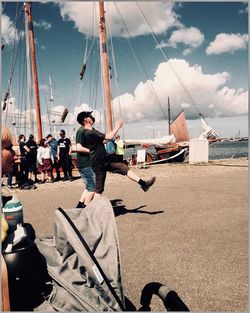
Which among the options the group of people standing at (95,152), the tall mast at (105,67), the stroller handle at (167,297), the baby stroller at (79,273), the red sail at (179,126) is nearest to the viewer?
the baby stroller at (79,273)

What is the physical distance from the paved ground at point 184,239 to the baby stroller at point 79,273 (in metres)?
0.93

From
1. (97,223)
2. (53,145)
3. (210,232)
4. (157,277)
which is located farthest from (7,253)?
(53,145)

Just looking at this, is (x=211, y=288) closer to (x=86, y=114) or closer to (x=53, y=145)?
(x=86, y=114)

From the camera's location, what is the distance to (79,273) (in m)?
2.04

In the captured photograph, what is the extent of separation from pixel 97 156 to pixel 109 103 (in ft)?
45.7

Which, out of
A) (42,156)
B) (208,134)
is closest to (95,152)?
(42,156)

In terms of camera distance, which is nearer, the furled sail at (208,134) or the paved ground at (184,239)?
the paved ground at (184,239)

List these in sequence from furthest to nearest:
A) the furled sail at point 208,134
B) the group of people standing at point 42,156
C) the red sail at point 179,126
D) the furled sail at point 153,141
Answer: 1. the red sail at point 179,126
2. the furled sail at point 208,134
3. the furled sail at point 153,141
4. the group of people standing at point 42,156

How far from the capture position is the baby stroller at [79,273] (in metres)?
1.95

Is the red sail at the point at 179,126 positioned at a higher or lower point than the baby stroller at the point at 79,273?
higher

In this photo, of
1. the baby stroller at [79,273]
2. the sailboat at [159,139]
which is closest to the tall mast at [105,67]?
the sailboat at [159,139]

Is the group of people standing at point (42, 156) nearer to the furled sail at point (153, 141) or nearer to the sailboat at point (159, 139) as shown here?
the sailboat at point (159, 139)

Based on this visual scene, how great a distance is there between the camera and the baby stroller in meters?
1.95

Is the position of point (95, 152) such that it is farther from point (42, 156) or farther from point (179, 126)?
point (179, 126)
